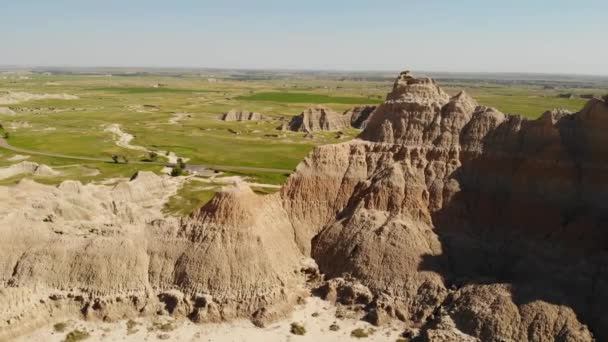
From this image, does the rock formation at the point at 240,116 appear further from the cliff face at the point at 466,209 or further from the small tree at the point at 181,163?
the cliff face at the point at 466,209

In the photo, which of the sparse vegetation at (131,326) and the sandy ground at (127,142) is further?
the sandy ground at (127,142)

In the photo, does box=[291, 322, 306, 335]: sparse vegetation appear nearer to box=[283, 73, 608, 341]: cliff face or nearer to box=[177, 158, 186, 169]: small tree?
box=[283, 73, 608, 341]: cliff face

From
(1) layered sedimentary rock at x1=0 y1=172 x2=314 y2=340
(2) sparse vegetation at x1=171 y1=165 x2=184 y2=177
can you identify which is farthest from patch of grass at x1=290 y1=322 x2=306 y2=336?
(2) sparse vegetation at x1=171 y1=165 x2=184 y2=177

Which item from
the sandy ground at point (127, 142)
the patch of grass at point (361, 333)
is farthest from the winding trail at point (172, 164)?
the patch of grass at point (361, 333)

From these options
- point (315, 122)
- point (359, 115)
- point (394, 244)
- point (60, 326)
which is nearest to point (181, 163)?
point (315, 122)

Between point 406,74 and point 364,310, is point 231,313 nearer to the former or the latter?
point 364,310

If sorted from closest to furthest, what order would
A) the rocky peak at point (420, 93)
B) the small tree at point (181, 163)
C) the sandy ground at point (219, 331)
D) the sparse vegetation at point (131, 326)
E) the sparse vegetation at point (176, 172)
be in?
the sandy ground at point (219, 331), the sparse vegetation at point (131, 326), the rocky peak at point (420, 93), the sparse vegetation at point (176, 172), the small tree at point (181, 163)
